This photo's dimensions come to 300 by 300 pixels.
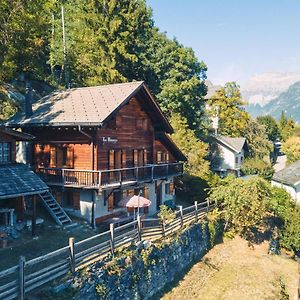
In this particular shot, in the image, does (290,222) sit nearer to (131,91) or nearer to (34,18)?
(131,91)

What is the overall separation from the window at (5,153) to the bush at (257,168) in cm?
4135

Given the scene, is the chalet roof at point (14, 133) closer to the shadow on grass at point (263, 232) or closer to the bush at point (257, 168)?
the shadow on grass at point (263, 232)

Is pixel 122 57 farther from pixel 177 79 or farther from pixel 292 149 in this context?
pixel 292 149

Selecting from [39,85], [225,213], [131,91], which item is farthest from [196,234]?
[39,85]

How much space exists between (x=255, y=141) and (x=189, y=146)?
23.4 metres

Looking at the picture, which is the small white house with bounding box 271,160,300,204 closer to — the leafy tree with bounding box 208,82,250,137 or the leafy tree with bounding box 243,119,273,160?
the leafy tree with bounding box 208,82,250,137

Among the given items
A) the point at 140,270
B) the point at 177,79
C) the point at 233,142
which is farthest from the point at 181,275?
the point at 233,142

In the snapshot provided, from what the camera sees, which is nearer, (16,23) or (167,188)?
(16,23)

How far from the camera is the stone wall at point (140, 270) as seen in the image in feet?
51.7

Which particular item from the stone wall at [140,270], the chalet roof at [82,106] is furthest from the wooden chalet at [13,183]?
the stone wall at [140,270]

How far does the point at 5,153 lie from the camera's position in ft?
71.8

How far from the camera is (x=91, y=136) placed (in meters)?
24.6

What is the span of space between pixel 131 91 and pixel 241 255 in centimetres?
1479

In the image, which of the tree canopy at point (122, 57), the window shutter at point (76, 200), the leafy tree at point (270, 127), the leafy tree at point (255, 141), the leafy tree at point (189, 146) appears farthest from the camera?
the leafy tree at point (270, 127)
